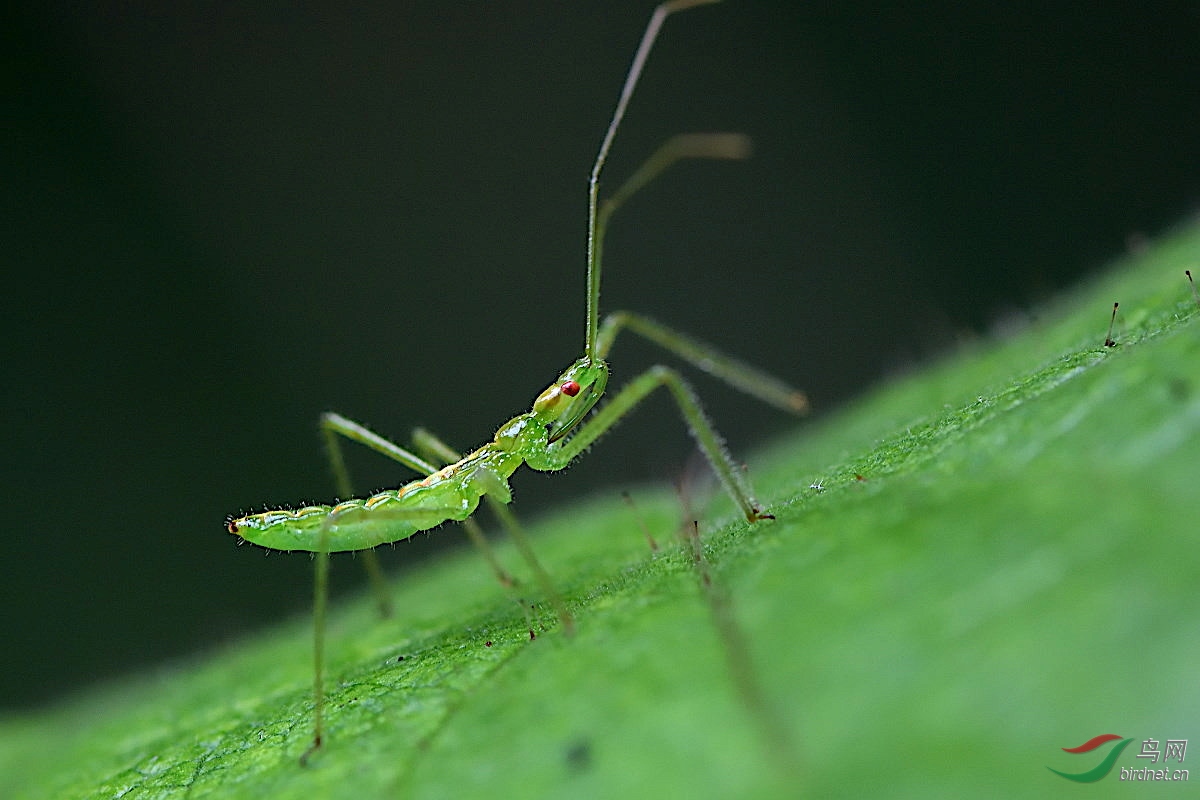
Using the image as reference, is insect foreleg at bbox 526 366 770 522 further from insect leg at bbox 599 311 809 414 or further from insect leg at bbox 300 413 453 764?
insect leg at bbox 300 413 453 764

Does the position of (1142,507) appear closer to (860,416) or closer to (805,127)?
(860,416)

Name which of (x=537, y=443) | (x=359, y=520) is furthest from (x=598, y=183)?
(x=359, y=520)

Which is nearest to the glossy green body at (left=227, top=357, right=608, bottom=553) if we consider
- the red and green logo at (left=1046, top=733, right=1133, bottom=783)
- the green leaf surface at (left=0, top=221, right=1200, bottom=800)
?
the green leaf surface at (left=0, top=221, right=1200, bottom=800)

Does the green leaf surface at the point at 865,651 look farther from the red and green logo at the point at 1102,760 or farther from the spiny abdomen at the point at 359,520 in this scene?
the spiny abdomen at the point at 359,520

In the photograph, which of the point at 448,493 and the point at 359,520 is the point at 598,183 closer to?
the point at 448,493

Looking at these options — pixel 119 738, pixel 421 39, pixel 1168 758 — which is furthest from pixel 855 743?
pixel 421 39
